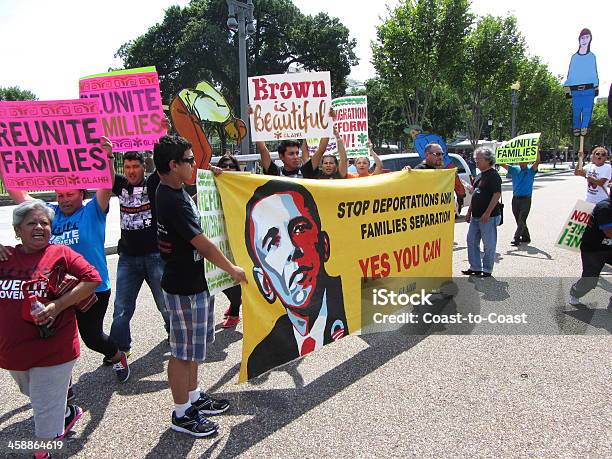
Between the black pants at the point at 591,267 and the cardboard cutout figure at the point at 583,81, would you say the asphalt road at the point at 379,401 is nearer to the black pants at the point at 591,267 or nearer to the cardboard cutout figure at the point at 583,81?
the black pants at the point at 591,267

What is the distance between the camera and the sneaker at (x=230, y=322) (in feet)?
15.7

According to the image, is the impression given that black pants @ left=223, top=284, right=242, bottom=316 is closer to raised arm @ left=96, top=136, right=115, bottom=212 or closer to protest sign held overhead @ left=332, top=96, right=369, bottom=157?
raised arm @ left=96, top=136, right=115, bottom=212

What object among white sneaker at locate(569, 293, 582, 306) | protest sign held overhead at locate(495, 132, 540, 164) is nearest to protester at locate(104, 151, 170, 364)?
white sneaker at locate(569, 293, 582, 306)

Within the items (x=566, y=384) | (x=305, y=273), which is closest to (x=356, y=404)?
(x=305, y=273)

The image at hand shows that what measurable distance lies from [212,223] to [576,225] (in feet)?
15.8

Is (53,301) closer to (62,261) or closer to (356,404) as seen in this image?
(62,261)

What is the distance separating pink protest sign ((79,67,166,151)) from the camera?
434 cm

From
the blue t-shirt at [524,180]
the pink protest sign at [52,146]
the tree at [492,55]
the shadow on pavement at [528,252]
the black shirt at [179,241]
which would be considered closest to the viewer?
the black shirt at [179,241]

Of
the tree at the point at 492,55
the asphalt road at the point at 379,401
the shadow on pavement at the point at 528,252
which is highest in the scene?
the tree at the point at 492,55

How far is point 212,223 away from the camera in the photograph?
10.3 ft

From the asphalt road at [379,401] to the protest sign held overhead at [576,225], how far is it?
55.2 inches

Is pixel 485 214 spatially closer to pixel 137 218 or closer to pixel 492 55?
pixel 137 218

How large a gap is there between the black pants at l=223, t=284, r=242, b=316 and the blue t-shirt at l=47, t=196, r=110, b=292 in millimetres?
1456

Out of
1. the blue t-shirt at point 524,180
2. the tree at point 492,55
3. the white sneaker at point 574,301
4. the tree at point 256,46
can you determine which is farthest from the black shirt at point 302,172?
the tree at point 256,46
